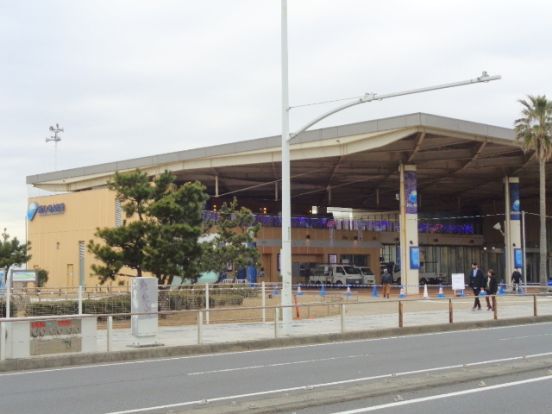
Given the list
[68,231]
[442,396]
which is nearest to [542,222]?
[68,231]

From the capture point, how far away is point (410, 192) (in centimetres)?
5550

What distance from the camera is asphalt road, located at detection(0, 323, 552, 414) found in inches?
436

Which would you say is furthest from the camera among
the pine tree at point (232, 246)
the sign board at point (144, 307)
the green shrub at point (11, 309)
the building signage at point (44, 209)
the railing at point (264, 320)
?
the building signage at point (44, 209)

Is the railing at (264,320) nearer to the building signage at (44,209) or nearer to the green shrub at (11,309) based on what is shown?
the green shrub at (11,309)

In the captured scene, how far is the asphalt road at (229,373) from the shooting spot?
11062mm

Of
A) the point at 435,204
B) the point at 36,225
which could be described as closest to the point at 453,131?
the point at 36,225

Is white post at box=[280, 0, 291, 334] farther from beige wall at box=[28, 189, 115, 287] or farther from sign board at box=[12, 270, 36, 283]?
beige wall at box=[28, 189, 115, 287]

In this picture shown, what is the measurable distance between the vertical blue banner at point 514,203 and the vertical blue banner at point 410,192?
1310 centimetres

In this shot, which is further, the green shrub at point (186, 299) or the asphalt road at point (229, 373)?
the green shrub at point (186, 299)

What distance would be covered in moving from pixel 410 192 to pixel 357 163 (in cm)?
523

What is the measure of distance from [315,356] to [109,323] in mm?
4941

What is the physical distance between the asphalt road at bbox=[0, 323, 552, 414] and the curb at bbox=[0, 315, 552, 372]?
2.14 feet

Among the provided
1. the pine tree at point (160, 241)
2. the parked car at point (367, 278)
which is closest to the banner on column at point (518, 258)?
the parked car at point (367, 278)

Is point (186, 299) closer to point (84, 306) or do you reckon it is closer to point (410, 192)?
point (84, 306)
